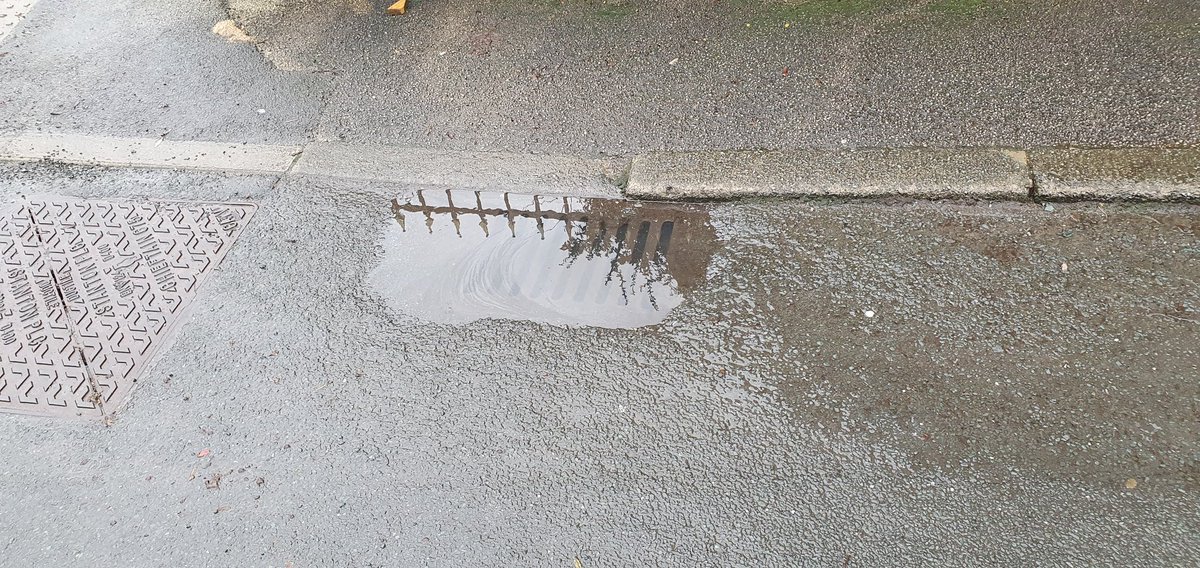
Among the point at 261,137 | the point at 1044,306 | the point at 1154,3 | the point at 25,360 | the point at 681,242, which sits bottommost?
the point at 25,360

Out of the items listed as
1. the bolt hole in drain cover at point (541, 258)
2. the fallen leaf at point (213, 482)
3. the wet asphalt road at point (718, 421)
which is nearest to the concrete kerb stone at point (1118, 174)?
the wet asphalt road at point (718, 421)

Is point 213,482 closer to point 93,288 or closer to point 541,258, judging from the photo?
point 93,288

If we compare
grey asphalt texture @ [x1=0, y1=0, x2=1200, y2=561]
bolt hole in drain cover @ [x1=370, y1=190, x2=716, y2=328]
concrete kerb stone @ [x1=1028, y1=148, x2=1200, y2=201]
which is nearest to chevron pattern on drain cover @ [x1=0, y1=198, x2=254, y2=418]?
grey asphalt texture @ [x1=0, y1=0, x2=1200, y2=561]

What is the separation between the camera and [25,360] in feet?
11.0

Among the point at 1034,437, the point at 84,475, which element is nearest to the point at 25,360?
the point at 84,475

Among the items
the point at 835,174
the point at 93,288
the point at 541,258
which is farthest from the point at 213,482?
the point at 835,174

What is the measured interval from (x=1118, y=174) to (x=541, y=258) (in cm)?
262

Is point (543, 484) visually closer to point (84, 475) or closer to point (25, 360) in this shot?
point (84, 475)

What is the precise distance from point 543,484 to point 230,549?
1050 mm

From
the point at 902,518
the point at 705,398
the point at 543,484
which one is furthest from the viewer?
the point at 705,398

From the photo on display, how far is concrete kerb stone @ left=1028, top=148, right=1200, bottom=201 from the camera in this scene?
361cm

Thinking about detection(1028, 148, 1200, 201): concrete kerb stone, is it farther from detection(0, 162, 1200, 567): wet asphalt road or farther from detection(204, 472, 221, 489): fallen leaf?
detection(204, 472, 221, 489): fallen leaf

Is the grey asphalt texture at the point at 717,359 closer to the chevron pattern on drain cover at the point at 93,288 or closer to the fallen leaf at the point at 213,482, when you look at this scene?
the fallen leaf at the point at 213,482

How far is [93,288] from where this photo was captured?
3619 mm
